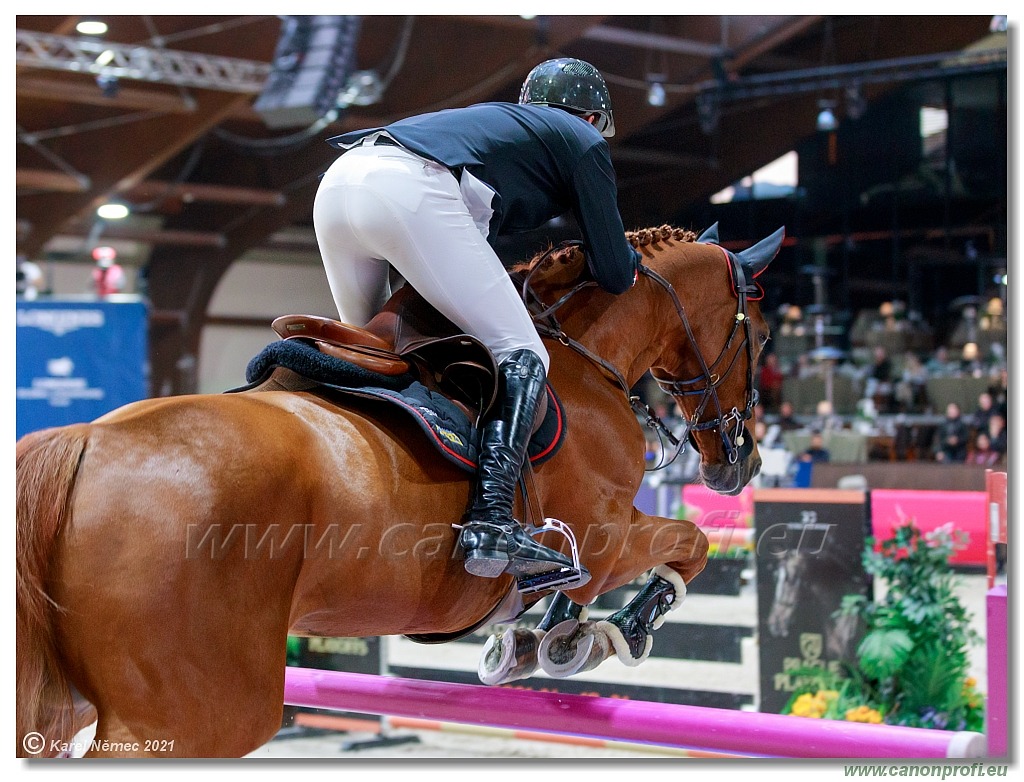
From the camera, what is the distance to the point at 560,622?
2.41m

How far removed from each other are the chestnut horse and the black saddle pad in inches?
1.7

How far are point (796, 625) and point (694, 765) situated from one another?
2027mm

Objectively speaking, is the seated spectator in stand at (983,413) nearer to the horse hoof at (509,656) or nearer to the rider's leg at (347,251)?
the horse hoof at (509,656)

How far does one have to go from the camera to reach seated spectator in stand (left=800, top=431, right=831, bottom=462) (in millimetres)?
8461

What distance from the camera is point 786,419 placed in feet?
29.4

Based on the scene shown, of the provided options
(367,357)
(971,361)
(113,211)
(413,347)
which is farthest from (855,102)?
(113,211)

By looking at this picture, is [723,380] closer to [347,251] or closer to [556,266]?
[556,266]

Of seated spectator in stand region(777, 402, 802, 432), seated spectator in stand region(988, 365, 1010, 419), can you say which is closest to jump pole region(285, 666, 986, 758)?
seated spectator in stand region(777, 402, 802, 432)

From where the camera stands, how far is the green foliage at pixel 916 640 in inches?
158

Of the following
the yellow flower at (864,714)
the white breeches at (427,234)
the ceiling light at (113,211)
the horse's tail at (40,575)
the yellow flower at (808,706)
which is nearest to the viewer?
the horse's tail at (40,575)

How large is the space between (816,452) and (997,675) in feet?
20.8

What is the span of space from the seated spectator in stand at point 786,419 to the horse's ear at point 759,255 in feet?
20.7

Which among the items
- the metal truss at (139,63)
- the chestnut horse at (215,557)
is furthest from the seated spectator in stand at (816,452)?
the chestnut horse at (215,557)
